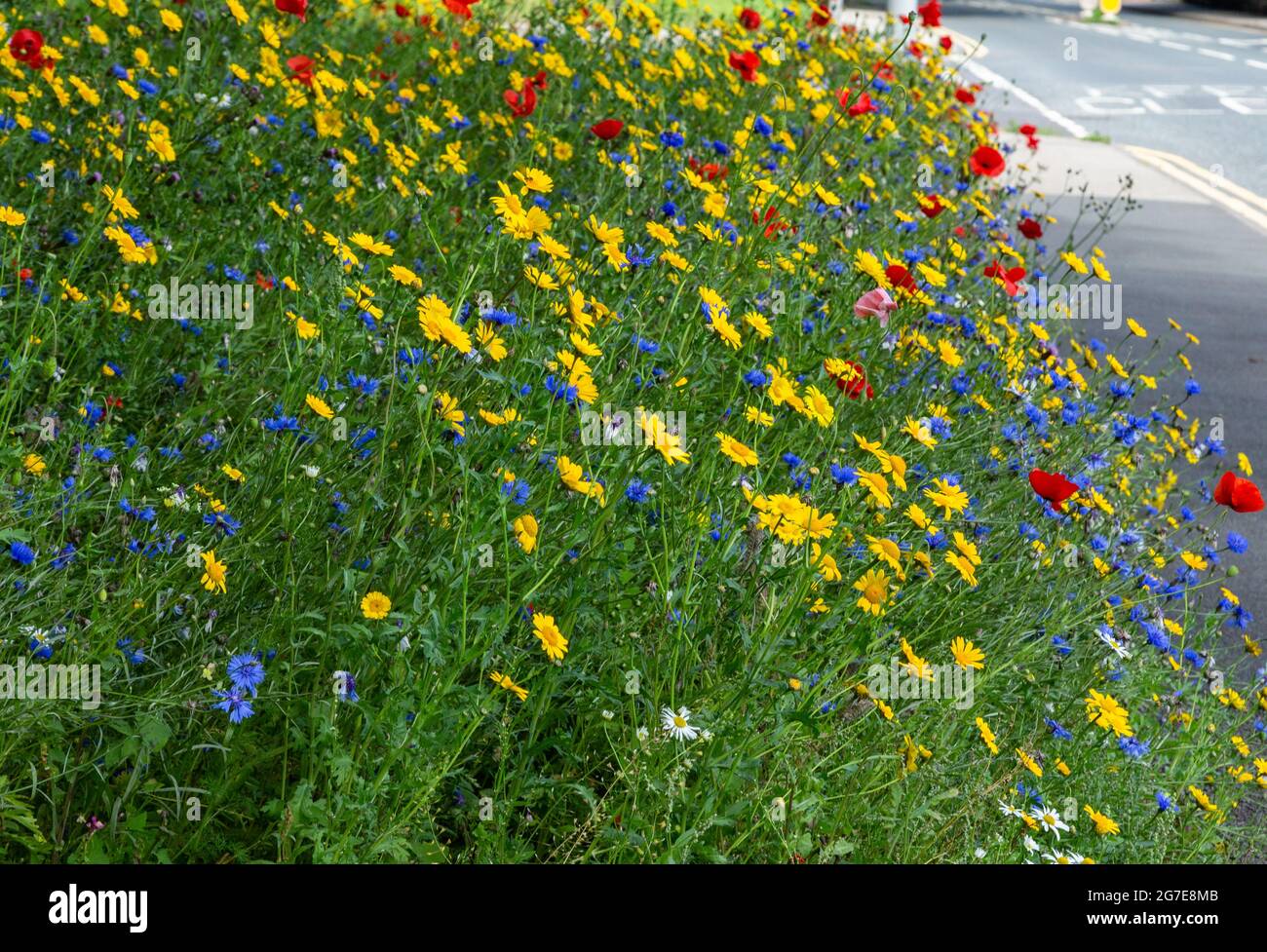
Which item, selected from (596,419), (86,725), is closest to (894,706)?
(596,419)

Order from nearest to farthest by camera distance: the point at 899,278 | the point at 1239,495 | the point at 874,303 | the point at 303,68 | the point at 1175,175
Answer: the point at 1239,495 → the point at 874,303 → the point at 899,278 → the point at 303,68 → the point at 1175,175

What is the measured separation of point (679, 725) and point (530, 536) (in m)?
0.46

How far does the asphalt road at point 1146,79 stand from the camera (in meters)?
15.1

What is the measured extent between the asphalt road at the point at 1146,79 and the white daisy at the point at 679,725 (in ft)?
36.3

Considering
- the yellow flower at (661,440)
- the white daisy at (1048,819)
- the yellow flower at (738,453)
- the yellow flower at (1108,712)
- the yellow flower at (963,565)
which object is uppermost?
the yellow flower at (661,440)

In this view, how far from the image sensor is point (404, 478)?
2.62 meters

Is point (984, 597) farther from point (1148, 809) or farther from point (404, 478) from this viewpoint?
point (404, 478)

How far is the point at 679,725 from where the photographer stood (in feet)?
8.48

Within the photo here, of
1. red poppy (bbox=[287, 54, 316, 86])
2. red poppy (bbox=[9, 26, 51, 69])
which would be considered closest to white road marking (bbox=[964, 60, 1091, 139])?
red poppy (bbox=[287, 54, 316, 86])

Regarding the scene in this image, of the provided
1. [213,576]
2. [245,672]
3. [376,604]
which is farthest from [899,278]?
[245,672]

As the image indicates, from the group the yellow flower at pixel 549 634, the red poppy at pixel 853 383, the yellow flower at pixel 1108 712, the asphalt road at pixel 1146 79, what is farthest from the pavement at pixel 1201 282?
the yellow flower at pixel 549 634

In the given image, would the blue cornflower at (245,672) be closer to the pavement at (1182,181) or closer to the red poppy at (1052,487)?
the red poppy at (1052,487)

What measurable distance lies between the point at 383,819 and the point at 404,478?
0.63 metres

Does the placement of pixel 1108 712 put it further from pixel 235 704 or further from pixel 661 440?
pixel 235 704
